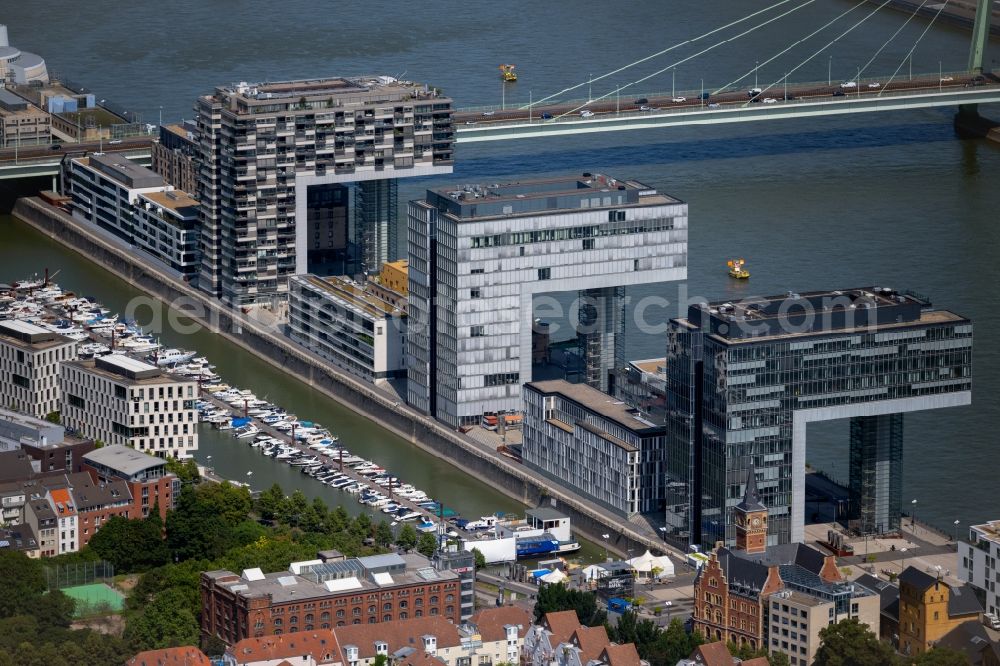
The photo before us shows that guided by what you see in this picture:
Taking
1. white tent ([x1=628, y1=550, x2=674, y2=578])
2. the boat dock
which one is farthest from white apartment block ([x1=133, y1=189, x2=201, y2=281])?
white tent ([x1=628, y1=550, x2=674, y2=578])

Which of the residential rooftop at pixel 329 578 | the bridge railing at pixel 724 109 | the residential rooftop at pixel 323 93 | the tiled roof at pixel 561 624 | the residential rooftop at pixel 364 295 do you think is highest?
the residential rooftop at pixel 323 93

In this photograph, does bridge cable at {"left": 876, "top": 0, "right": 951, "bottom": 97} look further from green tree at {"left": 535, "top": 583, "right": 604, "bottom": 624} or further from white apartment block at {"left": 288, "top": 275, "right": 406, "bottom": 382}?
green tree at {"left": 535, "top": 583, "right": 604, "bottom": 624}

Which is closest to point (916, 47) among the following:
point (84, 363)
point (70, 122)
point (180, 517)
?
point (70, 122)

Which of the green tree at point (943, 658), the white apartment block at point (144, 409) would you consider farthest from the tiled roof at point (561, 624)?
the white apartment block at point (144, 409)

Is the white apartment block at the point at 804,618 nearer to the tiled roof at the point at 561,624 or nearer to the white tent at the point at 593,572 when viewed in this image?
the tiled roof at the point at 561,624

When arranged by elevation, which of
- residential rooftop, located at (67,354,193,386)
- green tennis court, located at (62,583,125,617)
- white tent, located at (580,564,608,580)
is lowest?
green tennis court, located at (62,583,125,617)

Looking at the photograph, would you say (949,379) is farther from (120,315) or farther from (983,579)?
(120,315)

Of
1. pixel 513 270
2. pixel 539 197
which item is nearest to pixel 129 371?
pixel 513 270
